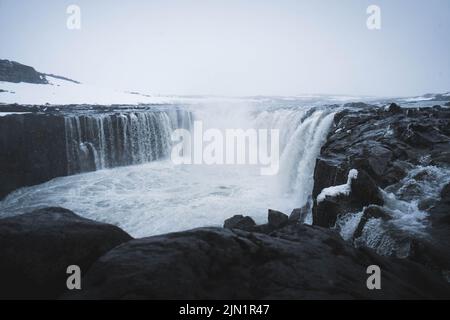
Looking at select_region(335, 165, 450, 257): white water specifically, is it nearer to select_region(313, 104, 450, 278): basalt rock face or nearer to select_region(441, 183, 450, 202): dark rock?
select_region(313, 104, 450, 278): basalt rock face

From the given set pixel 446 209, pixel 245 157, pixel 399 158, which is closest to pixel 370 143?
pixel 399 158

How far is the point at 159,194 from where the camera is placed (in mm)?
17453

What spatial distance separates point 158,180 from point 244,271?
1696 centimetres

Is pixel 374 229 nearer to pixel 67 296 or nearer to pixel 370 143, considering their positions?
pixel 370 143

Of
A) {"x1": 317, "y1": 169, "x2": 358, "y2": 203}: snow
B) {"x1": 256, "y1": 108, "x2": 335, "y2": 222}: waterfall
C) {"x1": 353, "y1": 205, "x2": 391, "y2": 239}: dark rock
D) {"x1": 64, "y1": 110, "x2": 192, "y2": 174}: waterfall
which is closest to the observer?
{"x1": 353, "y1": 205, "x2": 391, "y2": 239}: dark rock

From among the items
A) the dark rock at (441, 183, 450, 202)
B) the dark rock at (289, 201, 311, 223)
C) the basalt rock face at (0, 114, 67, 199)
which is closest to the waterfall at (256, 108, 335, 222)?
the dark rock at (289, 201, 311, 223)

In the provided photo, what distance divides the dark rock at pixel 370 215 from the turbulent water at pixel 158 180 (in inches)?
270

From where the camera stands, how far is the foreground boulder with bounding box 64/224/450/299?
3.70 metres

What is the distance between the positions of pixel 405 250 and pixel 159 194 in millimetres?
13863

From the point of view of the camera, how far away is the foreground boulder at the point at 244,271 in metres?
3.70

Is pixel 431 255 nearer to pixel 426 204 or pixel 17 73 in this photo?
pixel 426 204

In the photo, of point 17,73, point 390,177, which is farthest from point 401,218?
point 17,73

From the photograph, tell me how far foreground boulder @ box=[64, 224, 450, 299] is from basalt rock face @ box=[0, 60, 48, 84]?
75828mm

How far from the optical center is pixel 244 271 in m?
4.20
